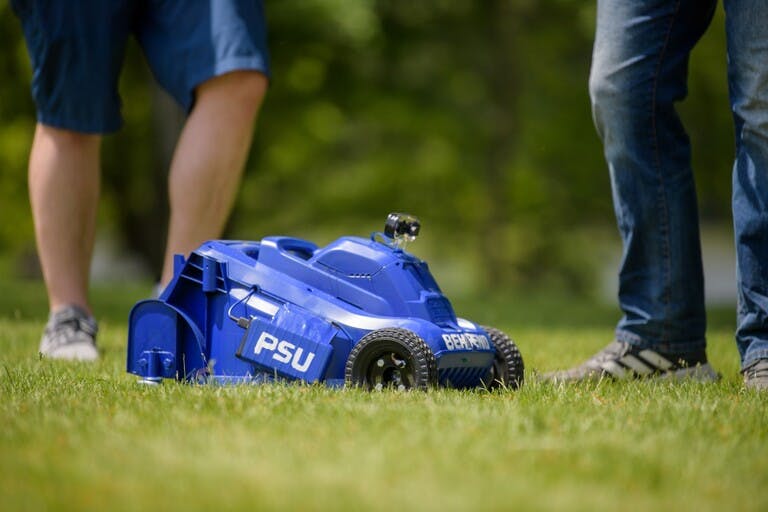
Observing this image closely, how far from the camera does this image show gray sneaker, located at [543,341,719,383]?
355cm

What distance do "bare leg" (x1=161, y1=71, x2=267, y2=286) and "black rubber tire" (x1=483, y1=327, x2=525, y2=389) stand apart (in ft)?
4.22

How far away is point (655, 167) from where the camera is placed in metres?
3.58

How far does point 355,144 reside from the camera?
66.6 ft

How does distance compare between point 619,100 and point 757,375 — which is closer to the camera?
point 757,375

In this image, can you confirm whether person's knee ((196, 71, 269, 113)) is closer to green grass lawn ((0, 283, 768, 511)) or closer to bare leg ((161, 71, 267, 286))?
bare leg ((161, 71, 267, 286))

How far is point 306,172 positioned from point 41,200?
51.6ft

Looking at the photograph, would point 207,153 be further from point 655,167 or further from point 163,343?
point 655,167

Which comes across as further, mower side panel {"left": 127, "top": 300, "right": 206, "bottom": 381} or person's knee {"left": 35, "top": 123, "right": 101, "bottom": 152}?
person's knee {"left": 35, "top": 123, "right": 101, "bottom": 152}

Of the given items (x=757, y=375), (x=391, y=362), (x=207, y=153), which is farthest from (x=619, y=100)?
(x=207, y=153)

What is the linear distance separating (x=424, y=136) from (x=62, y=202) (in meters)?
13.0

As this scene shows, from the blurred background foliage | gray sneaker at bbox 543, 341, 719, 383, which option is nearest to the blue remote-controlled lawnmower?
gray sneaker at bbox 543, 341, 719, 383

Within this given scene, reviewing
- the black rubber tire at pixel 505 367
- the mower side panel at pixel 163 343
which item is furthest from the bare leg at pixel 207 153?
the black rubber tire at pixel 505 367

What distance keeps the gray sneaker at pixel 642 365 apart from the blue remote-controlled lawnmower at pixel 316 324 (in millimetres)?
544

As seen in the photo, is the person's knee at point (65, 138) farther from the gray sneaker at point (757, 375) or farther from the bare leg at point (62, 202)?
the gray sneaker at point (757, 375)
